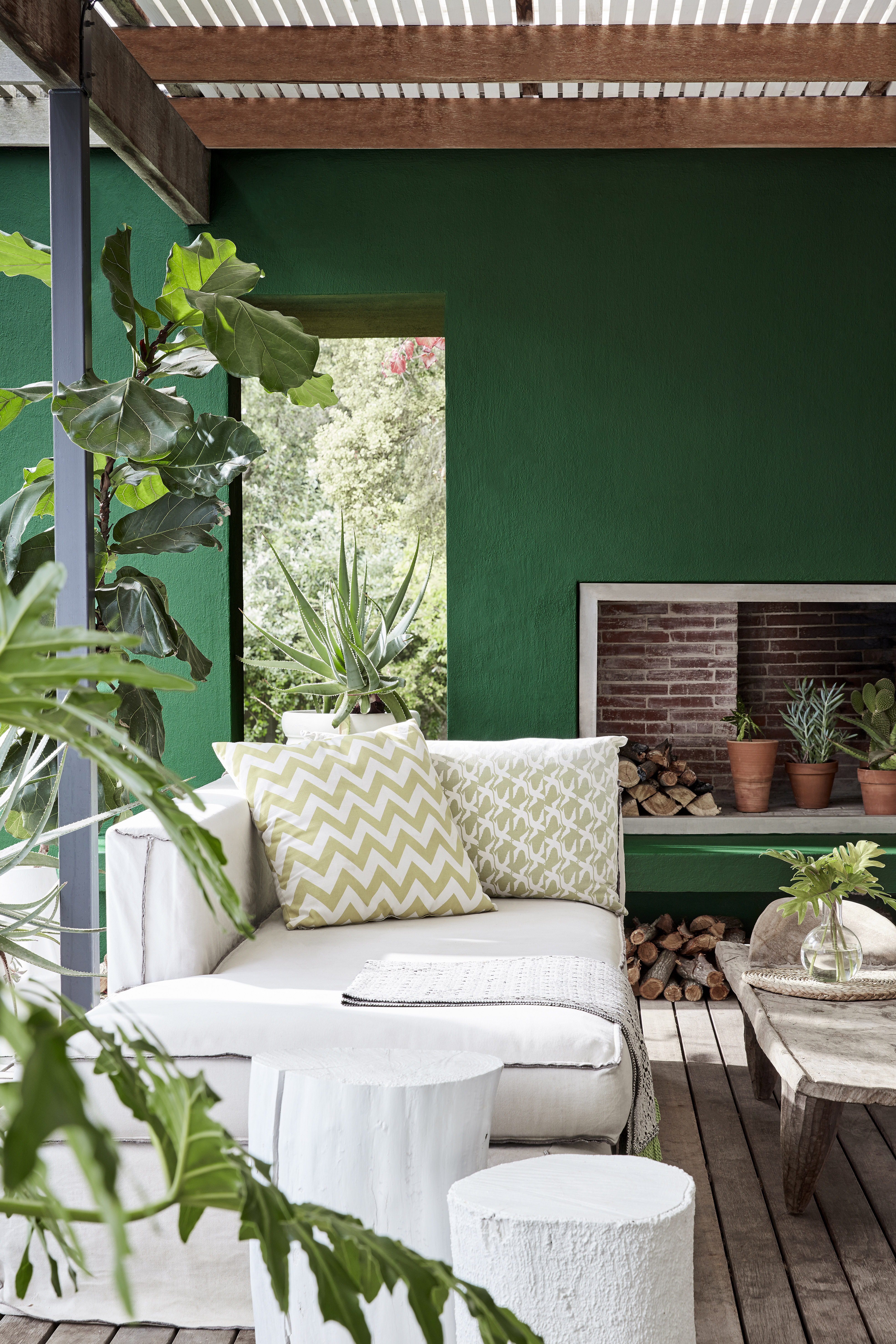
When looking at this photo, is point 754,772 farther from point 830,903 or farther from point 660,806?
point 830,903

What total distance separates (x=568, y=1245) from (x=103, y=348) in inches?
143

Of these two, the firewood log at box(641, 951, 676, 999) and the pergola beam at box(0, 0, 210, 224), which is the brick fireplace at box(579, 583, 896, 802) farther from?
the pergola beam at box(0, 0, 210, 224)

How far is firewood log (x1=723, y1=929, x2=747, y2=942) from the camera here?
14.3 ft

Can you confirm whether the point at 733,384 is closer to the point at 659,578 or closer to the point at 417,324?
the point at 659,578

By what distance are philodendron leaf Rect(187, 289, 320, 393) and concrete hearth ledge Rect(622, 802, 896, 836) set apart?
2.11 metres

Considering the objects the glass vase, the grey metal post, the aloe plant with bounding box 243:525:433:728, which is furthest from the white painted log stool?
the aloe plant with bounding box 243:525:433:728

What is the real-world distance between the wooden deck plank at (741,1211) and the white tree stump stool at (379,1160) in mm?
605

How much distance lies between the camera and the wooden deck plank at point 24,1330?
2033mm

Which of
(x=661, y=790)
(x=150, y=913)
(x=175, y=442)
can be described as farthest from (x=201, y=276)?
(x=661, y=790)

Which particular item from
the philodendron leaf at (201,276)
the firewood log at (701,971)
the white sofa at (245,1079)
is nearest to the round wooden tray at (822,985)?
the white sofa at (245,1079)

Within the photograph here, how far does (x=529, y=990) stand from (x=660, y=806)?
225 cm

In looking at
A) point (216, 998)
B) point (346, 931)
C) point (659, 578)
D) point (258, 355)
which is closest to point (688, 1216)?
point (216, 998)

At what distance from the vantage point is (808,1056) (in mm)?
2236

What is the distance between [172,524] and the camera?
2.93 meters
